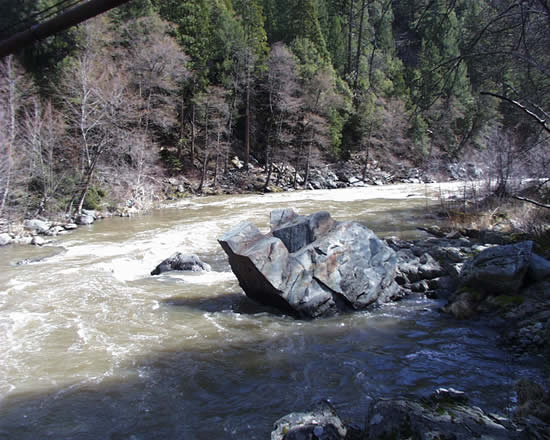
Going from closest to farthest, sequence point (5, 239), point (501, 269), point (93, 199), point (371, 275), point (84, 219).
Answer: point (501, 269)
point (371, 275)
point (5, 239)
point (84, 219)
point (93, 199)

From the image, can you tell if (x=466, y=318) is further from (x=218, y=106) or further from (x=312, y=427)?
(x=218, y=106)

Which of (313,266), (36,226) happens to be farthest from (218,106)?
(313,266)

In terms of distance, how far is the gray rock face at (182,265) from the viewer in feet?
32.3

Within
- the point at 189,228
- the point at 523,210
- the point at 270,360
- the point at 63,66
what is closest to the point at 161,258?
the point at 189,228

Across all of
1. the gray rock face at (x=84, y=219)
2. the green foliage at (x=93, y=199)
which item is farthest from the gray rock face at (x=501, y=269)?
the green foliage at (x=93, y=199)

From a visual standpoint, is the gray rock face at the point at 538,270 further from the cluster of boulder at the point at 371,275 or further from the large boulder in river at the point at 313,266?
the large boulder in river at the point at 313,266

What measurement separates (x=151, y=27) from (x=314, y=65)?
1520cm

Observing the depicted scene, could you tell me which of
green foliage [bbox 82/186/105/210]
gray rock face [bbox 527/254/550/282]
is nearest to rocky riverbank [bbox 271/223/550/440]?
gray rock face [bbox 527/254/550/282]

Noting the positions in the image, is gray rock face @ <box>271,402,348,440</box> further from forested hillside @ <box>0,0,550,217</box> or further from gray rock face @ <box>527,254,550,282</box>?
gray rock face @ <box>527,254,550,282</box>

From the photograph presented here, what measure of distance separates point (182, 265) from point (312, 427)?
721cm

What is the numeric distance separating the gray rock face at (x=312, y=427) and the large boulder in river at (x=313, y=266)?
130 inches

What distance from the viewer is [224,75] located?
1357 inches

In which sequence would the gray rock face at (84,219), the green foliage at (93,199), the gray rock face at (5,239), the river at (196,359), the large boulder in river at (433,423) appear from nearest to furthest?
the large boulder in river at (433,423), the river at (196,359), the gray rock face at (5,239), the gray rock face at (84,219), the green foliage at (93,199)

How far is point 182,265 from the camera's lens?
995 centimetres
